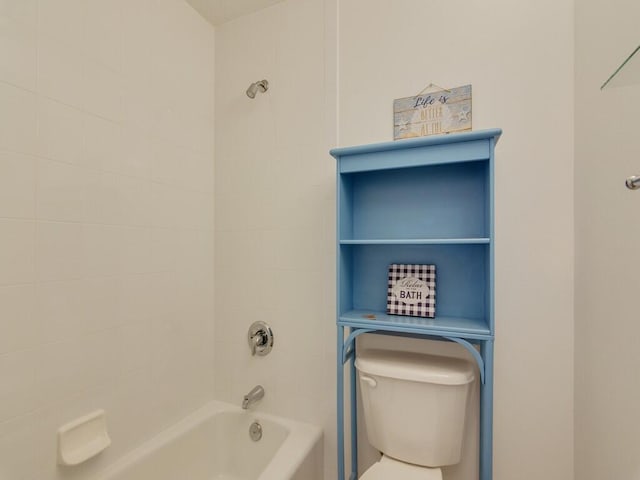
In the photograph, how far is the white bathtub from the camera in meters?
1.22

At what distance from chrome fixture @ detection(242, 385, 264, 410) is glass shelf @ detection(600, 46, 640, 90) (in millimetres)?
1640

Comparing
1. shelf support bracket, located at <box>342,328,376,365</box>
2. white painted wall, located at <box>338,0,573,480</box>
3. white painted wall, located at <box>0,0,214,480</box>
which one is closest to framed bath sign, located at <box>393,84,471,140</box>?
white painted wall, located at <box>338,0,573,480</box>

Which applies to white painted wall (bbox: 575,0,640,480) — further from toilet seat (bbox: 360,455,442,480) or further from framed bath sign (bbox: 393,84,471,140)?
toilet seat (bbox: 360,455,442,480)

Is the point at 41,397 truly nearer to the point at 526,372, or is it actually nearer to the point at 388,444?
the point at 388,444

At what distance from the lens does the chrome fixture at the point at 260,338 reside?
157 cm

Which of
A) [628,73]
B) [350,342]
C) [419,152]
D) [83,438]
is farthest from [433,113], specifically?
[83,438]

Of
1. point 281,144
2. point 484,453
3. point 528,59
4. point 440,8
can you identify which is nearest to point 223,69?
point 281,144

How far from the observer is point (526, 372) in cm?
115

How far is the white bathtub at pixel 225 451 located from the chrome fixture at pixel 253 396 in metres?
0.10

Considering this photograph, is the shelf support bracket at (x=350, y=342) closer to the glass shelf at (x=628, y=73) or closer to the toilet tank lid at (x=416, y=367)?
the toilet tank lid at (x=416, y=367)

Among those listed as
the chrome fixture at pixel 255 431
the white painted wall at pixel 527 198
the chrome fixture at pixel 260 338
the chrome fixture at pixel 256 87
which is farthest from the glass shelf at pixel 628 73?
the chrome fixture at pixel 255 431

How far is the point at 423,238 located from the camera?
4.22 feet

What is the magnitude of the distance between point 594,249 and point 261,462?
1.62 meters

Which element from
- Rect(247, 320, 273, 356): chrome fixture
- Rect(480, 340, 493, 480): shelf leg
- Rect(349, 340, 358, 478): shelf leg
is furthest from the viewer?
Rect(247, 320, 273, 356): chrome fixture
